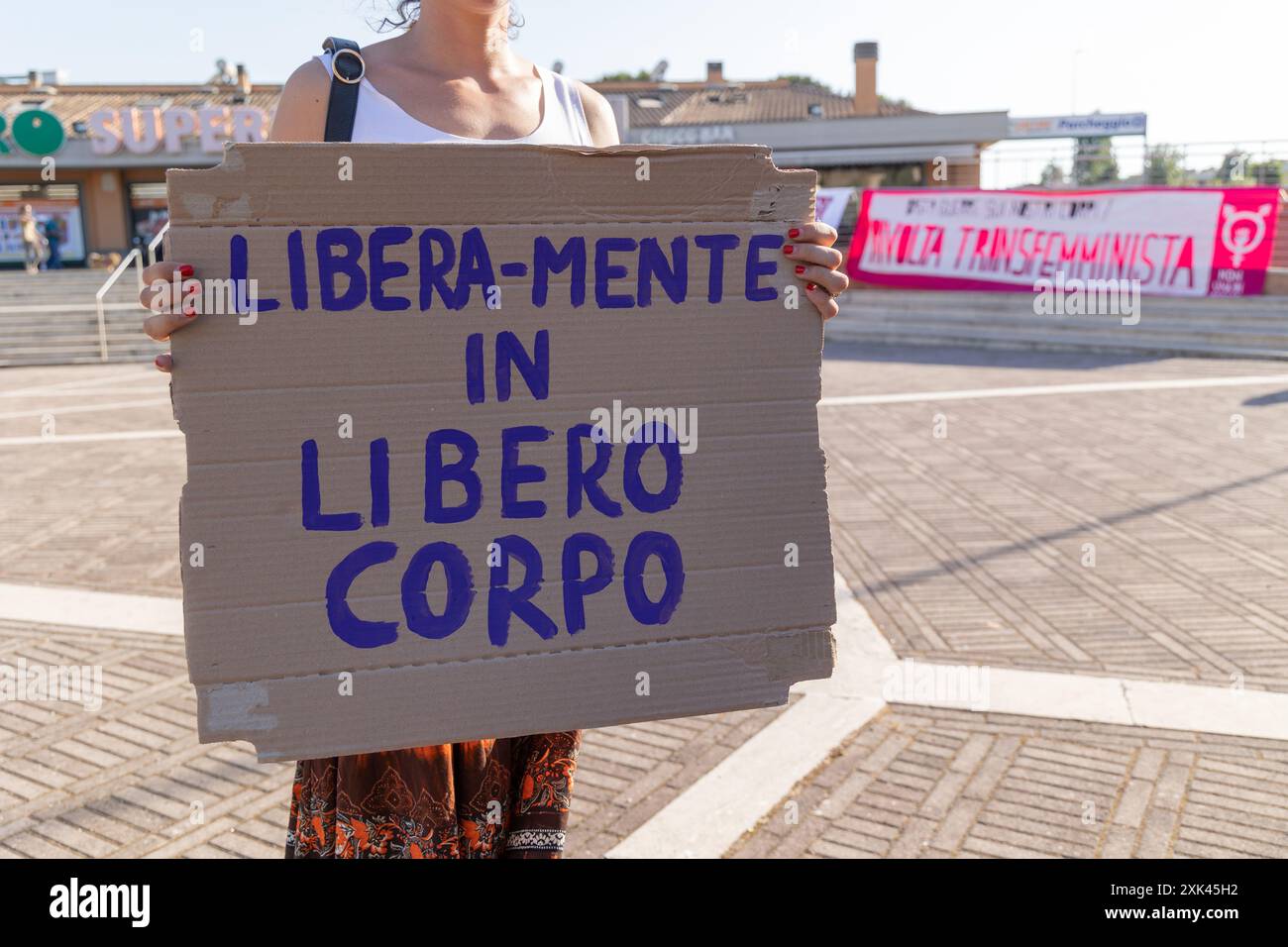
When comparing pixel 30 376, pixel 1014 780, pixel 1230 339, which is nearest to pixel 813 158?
pixel 1230 339

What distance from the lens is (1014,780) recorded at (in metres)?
3.51

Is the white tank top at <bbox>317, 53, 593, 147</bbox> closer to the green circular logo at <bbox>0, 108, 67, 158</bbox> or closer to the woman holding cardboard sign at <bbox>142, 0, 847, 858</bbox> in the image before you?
the woman holding cardboard sign at <bbox>142, 0, 847, 858</bbox>

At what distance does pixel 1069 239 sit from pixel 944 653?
1421 centimetres

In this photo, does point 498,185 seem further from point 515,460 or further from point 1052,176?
point 1052,176

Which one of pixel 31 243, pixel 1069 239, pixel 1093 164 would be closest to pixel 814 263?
A: pixel 1069 239

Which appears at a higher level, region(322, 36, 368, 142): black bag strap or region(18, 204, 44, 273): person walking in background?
region(18, 204, 44, 273): person walking in background

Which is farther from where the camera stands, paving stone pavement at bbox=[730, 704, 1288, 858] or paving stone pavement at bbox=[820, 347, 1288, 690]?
paving stone pavement at bbox=[820, 347, 1288, 690]

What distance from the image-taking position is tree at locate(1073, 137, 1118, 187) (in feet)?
83.8

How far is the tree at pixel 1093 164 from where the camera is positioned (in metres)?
25.5

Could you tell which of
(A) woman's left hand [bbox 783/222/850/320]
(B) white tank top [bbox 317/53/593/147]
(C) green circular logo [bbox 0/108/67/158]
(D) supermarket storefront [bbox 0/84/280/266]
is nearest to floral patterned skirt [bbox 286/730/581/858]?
(A) woman's left hand [bbox 783/222/850/320]

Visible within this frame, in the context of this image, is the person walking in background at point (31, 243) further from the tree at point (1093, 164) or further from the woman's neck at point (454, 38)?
the woman's neck at point (454, 38)

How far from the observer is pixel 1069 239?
55.7 feet

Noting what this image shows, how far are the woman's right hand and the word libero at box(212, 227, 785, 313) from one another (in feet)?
0.07

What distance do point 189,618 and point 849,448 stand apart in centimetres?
755
